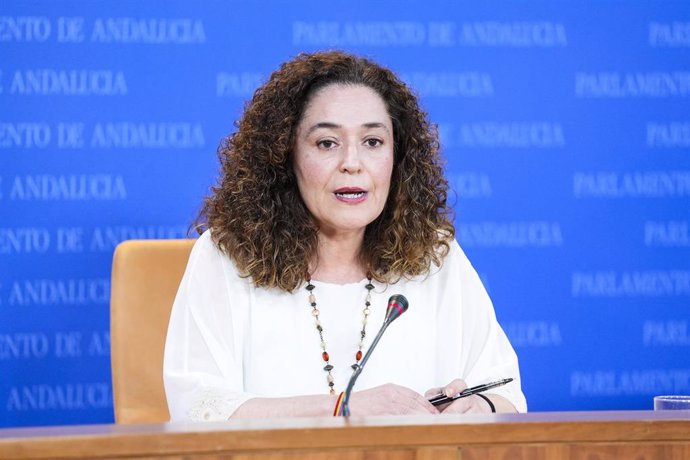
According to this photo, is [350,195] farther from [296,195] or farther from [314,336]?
[314,336]

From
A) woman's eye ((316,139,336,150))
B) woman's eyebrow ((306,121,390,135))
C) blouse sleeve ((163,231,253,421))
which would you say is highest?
woman's eyebrow ((306,121,390,135))

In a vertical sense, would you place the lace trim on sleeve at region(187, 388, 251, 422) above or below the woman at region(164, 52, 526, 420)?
below

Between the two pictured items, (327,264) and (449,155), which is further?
(449,155)

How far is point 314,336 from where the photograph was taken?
2.01 metres

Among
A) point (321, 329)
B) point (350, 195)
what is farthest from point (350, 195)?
point (321, 329)

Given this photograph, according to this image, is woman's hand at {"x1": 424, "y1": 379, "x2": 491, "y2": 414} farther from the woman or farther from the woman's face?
the woman's face

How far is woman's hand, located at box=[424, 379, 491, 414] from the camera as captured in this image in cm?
182

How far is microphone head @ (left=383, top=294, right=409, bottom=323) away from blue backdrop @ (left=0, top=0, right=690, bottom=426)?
134 cm

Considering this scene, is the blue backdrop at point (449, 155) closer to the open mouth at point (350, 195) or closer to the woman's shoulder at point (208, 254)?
the woman's shoulder at point (208, 254)

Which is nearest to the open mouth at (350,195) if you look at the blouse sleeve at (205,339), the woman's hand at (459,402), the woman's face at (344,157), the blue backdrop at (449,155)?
the woman's face at (344,157)

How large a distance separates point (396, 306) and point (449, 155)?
141 cm

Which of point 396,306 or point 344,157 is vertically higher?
point 344,157

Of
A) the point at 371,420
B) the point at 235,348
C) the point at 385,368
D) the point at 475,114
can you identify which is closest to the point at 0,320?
the point at 235,348

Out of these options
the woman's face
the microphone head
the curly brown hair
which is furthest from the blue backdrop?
the microphone head
